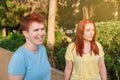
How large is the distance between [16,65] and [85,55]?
195 cm

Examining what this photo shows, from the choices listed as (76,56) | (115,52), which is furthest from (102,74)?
(115,52)

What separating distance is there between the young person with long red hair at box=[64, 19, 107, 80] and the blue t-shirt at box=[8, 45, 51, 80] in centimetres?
152

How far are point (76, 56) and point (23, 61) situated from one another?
1833 millimetres

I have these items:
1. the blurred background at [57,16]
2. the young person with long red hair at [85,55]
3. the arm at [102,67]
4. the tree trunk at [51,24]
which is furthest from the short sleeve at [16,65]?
the tree trunk at [51,24]

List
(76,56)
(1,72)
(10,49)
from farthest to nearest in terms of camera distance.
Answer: (10,49), (1,72), (76,56)

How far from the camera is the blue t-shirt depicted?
350 centimetres

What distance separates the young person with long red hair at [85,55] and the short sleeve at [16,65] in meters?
1.83

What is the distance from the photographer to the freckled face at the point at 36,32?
3607 mm

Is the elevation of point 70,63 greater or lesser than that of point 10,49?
greater

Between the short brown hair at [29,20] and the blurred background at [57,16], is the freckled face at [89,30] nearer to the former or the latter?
the short brown hair at [29,20]

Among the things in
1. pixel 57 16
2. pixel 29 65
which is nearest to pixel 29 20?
pixel 29 65

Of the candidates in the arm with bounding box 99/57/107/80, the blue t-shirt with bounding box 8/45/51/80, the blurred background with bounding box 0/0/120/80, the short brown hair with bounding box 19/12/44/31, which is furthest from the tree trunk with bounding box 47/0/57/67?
the short brown hair with bounding box 19/12/44/31

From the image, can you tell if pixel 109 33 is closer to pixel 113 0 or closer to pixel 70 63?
pixel 70 63

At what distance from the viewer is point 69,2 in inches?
985
